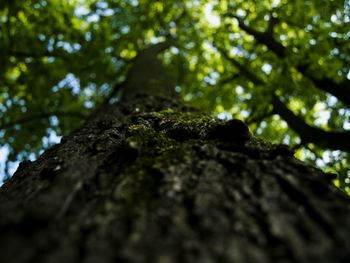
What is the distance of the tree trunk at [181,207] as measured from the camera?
4.17 feet

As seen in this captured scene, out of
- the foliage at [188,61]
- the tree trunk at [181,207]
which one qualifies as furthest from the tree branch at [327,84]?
the tree trunk at [181,207]

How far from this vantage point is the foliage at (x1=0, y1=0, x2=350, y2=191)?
6.16m

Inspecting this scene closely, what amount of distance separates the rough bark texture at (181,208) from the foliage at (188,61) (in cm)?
419

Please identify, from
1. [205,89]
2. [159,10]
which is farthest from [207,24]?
[205,89]

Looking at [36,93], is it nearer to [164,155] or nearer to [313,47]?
[313,47]

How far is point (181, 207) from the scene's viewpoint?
1537 mm

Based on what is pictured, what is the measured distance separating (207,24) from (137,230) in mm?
9529

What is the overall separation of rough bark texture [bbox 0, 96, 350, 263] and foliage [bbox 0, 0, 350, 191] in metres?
4.19

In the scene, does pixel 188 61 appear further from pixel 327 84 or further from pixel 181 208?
pixel 181 208

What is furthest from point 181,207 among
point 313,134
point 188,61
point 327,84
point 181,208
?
point 188,61

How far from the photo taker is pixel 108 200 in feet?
5.43

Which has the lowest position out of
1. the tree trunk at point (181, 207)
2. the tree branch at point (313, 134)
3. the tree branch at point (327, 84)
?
the tree trunk at point (181, 207)

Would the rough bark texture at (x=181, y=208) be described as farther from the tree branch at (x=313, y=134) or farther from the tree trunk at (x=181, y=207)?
the tree branch at (x=313, y=134)

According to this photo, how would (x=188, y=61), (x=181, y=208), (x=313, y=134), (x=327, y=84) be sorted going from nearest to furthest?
(x=181, y=208) < (x=313, y=134) < (x=327, y=84) < (x=188, y=61)
